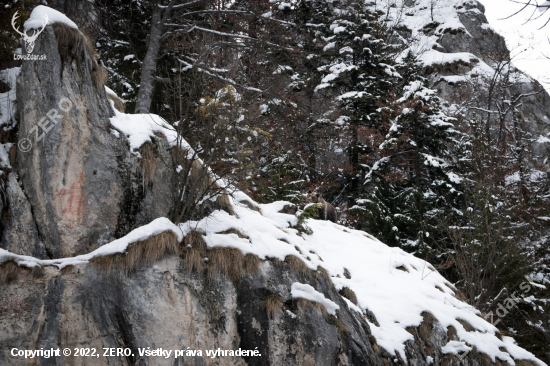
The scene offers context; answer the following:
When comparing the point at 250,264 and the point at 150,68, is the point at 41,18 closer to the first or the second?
the point at 250,264

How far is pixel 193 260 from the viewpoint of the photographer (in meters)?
4.61

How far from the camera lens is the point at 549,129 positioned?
76.2 ft

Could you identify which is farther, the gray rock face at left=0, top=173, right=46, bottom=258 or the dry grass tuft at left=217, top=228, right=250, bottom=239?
the dry grass tuft at left=217, top=228, right=250, bottom=239

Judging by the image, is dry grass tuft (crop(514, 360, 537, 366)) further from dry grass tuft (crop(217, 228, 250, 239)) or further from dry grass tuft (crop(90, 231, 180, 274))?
dry grass tuft (crop(90, 231, 180, 274))

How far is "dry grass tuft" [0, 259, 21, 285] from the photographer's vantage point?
3.93m

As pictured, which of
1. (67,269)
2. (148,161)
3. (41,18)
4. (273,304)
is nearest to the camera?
(67,269)

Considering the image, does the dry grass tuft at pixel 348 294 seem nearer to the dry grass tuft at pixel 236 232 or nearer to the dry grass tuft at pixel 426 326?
the dry grass tuft at pixel 426 326

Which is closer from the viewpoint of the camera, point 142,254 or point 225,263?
point 142,254

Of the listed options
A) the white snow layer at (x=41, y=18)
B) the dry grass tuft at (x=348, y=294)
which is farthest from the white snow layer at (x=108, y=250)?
the white snow layer at (x=41, y=18)

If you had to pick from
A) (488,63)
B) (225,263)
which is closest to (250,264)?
(225,263)

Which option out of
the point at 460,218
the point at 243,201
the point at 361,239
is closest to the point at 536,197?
the point at 460,218

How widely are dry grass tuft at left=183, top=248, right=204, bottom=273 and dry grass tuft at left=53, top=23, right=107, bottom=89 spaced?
256 centimetres

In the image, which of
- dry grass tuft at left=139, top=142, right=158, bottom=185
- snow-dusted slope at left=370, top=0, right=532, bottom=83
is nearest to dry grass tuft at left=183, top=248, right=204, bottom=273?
dry grass tuft at left=139, top=142, right=158, bottom=185

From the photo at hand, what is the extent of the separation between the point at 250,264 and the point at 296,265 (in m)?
0.65
